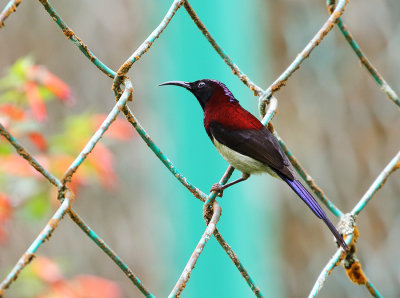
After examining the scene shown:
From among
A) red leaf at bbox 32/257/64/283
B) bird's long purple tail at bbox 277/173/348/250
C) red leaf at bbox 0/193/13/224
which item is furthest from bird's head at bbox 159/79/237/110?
red leaf at bbox 32/257/64/283

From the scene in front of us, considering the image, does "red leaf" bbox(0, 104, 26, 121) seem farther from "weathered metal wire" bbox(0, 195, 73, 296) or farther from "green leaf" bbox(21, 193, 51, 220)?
"weathered metal wire" bbox(0, 195, 73, 296)

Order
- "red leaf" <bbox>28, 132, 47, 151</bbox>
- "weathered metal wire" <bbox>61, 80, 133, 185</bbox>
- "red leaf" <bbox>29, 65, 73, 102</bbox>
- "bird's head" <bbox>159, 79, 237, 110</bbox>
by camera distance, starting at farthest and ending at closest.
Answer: "red leaf" <bbox>28, 132, 47, 151</bbox>
"red leaf" <bbox>29, 65, 73, 102</bbox>
"bird's head" <bbox>159, 79, 237, 110</bbox>
"weathered metal wire" <bbox>61, 80, 133, 185</bbox>

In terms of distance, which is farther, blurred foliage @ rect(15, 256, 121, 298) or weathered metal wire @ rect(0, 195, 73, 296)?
blurred foliage @ rect(15, 256, 121, 298)

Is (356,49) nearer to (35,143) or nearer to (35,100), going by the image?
(35,100)

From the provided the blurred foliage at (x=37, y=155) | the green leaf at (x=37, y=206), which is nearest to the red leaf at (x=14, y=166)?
the blurred foliage at (x=37, y=155)

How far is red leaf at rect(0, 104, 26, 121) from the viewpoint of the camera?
2139 millimetres

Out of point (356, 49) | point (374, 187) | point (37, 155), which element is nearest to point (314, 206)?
point (374, 187)

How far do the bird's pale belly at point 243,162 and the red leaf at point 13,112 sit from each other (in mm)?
747

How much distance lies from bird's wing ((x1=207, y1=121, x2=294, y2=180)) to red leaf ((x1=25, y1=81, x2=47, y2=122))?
29.9 inches

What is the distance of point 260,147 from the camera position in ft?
5.64

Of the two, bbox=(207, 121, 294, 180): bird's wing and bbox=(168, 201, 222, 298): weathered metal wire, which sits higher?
bbox=(207, 121, 294, 180): bird's wing

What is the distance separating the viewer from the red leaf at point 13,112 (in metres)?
2.14

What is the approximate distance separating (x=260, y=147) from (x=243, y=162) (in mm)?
67

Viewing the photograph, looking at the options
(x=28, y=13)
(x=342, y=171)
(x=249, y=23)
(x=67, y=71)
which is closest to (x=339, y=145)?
(x=342, y=171)
